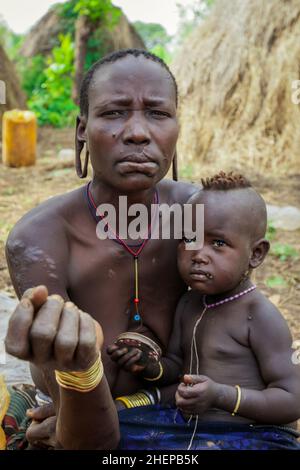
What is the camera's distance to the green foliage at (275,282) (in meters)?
4.36

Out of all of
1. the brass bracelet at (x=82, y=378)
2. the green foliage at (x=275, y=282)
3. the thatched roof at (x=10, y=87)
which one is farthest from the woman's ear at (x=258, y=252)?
the thatched roof at (x=10, y=87)

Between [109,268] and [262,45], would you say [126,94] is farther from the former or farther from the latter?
[262,45]

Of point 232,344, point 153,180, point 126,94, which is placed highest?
point 126,94

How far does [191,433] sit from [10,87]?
8774 mm

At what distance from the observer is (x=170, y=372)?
2.41 meters

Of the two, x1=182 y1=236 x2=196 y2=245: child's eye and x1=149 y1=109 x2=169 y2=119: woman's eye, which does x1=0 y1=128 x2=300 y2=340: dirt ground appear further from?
x1=149 y1=109 x2=169 y2=119: woman's eye

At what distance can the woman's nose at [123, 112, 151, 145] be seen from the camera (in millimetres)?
2072

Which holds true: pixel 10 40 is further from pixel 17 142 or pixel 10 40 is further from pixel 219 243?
pixel 219 243

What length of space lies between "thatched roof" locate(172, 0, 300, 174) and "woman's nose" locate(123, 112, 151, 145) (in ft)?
17.4

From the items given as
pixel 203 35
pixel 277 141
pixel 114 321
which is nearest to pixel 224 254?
pixel 114 321

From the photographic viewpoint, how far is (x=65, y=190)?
6.59 metres

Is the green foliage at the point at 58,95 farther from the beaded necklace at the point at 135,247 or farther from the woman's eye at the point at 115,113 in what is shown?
the woman's eye at the point at 115,113

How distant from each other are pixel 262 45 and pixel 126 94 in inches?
224
